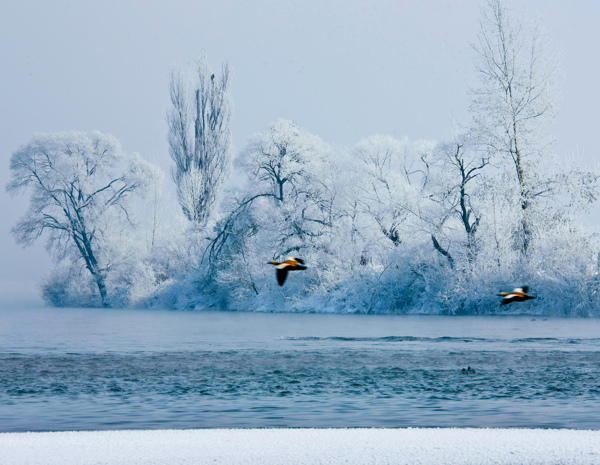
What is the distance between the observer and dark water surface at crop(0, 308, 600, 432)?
33.2 ft

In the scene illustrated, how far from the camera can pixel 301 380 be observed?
13.8 meters

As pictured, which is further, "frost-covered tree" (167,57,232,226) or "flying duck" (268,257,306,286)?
"frost-covered tree" (167,57,232,226)

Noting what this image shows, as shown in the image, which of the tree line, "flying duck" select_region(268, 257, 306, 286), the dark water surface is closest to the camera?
"flying duck" select_region(268, 257, 306, 286)

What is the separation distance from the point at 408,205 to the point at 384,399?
90.7ft

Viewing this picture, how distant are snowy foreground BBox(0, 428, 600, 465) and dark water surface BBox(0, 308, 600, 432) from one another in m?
1.24

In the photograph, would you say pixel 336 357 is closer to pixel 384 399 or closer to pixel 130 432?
pixel 384 399

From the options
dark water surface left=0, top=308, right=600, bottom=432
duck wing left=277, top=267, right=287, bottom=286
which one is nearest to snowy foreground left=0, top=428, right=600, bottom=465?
dark water surface left=0, top=308, right=600, bottom=432

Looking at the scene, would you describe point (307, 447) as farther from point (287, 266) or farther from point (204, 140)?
point (204, 140)

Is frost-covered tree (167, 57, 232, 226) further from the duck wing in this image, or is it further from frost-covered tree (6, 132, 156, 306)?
the duck wing

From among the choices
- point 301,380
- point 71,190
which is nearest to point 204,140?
point 71,190

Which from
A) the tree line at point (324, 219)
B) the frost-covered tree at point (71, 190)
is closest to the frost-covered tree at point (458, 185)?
the tree line at point (324, 219)

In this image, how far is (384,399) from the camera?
11.6 metres

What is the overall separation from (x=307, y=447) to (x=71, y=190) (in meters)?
47.5

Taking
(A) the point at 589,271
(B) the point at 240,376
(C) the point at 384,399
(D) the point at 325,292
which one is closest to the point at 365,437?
(C) the point at 384,399
